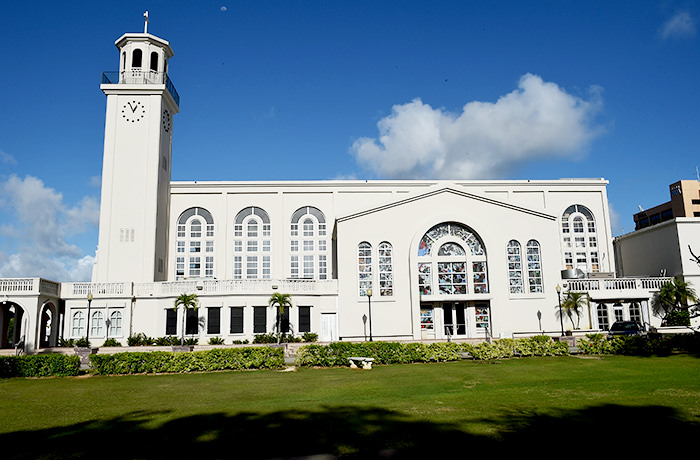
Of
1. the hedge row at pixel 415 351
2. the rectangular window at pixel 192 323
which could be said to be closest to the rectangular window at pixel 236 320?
the rectangular window at pixel 192 323

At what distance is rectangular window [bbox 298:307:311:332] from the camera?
32.6m

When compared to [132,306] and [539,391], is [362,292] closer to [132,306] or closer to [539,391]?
[132,306]

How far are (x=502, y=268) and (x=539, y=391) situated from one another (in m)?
19.5

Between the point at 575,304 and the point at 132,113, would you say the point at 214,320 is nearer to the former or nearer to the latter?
the point at 132,113

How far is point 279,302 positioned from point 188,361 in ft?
33.6

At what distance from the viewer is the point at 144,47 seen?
3775 centimetres

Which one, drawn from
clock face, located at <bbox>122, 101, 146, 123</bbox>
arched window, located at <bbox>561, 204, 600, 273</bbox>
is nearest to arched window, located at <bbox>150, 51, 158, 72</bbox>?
clock face, located at <bbox>122, 101, 146, 123</bbox>

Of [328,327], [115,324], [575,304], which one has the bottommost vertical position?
[328,327]

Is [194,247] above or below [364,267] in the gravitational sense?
above

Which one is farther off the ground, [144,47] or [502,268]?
[144,47]

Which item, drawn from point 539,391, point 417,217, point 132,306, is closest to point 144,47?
point 132,306

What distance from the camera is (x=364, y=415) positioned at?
10.8m

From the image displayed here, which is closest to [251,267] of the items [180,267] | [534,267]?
[180,267]

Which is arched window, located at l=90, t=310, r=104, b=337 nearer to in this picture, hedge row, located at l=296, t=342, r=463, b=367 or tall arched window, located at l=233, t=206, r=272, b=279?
tall arched window, located at l=233, t=206, r=272, b=279
